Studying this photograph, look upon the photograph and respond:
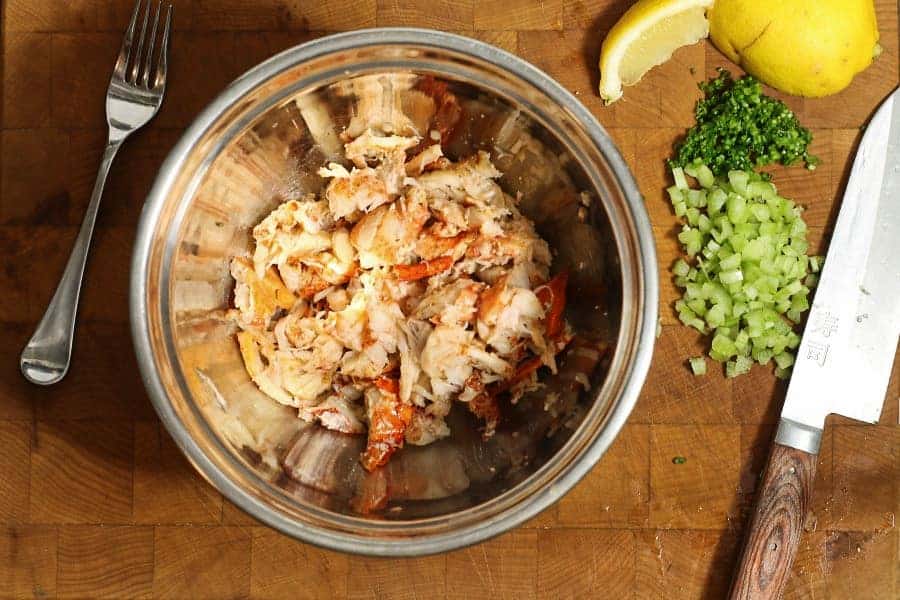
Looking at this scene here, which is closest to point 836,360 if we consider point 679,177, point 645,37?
point 679,177

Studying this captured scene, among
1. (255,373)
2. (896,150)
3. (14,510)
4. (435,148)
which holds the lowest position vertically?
(14,510)

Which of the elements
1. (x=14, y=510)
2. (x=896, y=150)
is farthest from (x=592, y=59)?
(x=14, y=510)

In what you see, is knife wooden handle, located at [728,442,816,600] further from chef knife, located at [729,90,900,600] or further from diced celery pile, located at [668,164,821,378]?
diced celery pile, located at [668,164,821,378]

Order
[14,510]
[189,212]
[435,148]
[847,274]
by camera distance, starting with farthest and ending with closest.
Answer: [14,510] < [847,274] < [435,148] < [189,212]

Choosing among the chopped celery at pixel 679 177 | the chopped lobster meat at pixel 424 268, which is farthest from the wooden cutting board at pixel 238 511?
the chopped lobster meat at pixel 424 268

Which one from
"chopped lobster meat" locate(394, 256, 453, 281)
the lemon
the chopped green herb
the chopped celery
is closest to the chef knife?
the chopped green herb

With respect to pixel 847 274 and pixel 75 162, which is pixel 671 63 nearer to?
pixel 847 274

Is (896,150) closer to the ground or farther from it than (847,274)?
farther from it

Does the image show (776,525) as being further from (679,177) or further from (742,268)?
(679,177)
